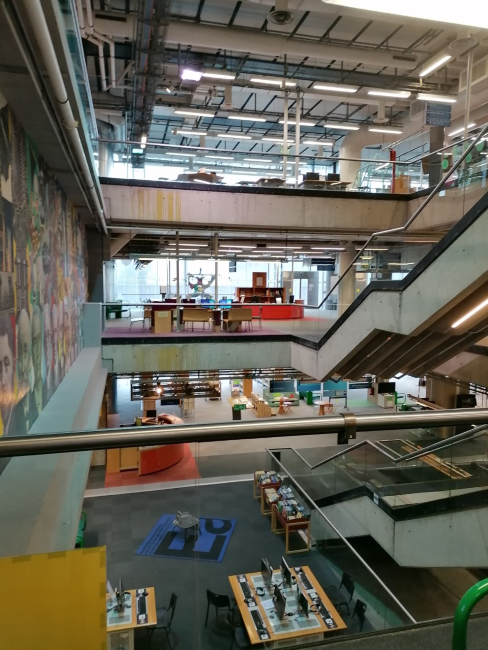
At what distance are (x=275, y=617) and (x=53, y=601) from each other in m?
3.66

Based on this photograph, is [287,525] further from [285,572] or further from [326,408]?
[326,408]

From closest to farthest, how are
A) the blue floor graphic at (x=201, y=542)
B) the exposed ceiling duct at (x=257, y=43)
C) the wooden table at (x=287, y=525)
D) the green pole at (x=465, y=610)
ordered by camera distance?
1. the green pole at (x=465, y=610)
2. the blue floor graphic at (x=201, y=542)
3. the wooden table at (x=287, y=525)
4. the exposed ceiling duct at (x=257, y=43)

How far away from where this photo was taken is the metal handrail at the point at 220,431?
1.13 metres

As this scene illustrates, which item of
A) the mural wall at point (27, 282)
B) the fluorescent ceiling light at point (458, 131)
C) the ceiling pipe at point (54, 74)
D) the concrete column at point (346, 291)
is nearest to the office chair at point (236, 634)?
the mural wall at point (27, 282)

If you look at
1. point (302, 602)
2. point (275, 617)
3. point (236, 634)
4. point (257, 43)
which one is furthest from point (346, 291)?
point (257, 43)

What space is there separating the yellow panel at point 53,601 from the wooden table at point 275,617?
133cm

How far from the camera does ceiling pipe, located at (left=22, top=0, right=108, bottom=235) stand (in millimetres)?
2015

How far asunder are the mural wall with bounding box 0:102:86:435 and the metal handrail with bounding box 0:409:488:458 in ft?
7.23

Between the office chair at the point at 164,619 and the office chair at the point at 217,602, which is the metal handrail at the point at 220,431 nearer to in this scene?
the office chair at the point at 217,602

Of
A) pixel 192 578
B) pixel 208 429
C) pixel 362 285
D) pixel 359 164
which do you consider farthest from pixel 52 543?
pixel 359 164

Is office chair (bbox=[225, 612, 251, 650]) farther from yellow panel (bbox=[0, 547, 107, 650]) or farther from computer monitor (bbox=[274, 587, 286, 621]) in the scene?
computer monitor (bbox=[274, 587, 286, 621])

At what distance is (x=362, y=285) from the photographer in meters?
6.78

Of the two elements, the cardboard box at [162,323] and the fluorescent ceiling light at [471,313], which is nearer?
the fluorescent ceiling light at [471,313]

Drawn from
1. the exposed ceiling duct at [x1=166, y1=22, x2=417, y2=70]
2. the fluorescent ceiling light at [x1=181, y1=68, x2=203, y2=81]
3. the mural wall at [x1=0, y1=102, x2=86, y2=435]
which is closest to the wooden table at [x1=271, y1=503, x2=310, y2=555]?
the mural wall at [x1=0, y1=102, x2=86, y2=435]
